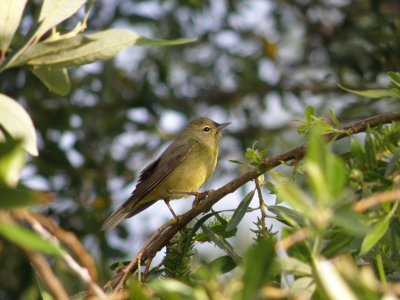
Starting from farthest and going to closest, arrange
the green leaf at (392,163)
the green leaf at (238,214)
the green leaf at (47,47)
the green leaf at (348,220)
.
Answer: the green leaf at (238,214)
the green leaf at (47,47)
the green leaf at (392,163)
the green leaf at (348,220)

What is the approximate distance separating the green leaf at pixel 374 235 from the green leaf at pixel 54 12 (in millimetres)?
1306

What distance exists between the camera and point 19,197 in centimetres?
132

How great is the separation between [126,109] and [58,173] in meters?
0.91

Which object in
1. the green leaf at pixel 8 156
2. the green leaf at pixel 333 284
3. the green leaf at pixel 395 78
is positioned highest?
the green leaf at pixel 8 156

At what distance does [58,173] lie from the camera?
19.8 ft

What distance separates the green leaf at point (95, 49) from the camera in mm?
2396

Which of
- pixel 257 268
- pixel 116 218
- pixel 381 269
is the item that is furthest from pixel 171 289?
pixel 116 218

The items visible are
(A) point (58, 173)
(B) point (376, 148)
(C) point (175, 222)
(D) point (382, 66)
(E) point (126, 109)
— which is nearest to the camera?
(B) point (376, 148)

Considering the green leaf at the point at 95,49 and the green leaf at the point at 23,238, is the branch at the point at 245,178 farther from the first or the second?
the green leaf at the point at 23,238

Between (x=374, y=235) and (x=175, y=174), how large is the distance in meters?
3.80

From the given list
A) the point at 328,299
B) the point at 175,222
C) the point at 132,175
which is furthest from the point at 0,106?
the point at 132,175

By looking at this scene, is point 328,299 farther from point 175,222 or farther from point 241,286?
point 175,222

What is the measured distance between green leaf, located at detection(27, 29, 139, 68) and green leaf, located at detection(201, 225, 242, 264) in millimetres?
733

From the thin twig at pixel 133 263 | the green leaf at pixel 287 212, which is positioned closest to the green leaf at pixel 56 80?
the thin twig at pixel 133 263
